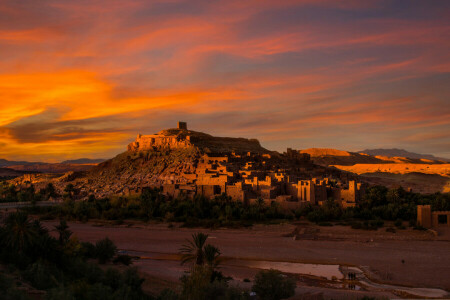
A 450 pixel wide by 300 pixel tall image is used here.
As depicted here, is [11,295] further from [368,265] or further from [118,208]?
[118,208]

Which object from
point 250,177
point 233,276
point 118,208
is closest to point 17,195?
point 118,208

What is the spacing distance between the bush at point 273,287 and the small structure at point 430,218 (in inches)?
705

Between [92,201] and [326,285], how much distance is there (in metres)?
28.6

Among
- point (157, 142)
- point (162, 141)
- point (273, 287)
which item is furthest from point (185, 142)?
point (273, 287)

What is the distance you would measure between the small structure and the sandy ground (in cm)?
111

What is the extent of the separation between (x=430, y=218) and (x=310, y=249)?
377 inches

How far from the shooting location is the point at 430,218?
28719 mm

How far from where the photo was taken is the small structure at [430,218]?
93.9 feet

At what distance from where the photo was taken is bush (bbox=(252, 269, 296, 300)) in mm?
13844

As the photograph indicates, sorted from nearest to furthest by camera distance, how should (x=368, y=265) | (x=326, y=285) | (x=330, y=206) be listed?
(x=326, y=285), (x=368, y=265), (x=330, y=206)

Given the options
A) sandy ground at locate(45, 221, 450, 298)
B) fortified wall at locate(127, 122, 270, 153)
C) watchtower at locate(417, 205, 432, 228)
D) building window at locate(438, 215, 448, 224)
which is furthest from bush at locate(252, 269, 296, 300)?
fortified wall at locate(127, 122, 270, 153)

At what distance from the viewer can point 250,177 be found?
3750 cm

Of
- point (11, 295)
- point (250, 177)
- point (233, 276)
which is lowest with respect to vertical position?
point (233, 276)

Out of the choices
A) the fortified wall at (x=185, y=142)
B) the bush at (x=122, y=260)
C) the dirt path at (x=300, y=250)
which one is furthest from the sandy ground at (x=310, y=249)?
the fortified wall at (x=185, y=142)
